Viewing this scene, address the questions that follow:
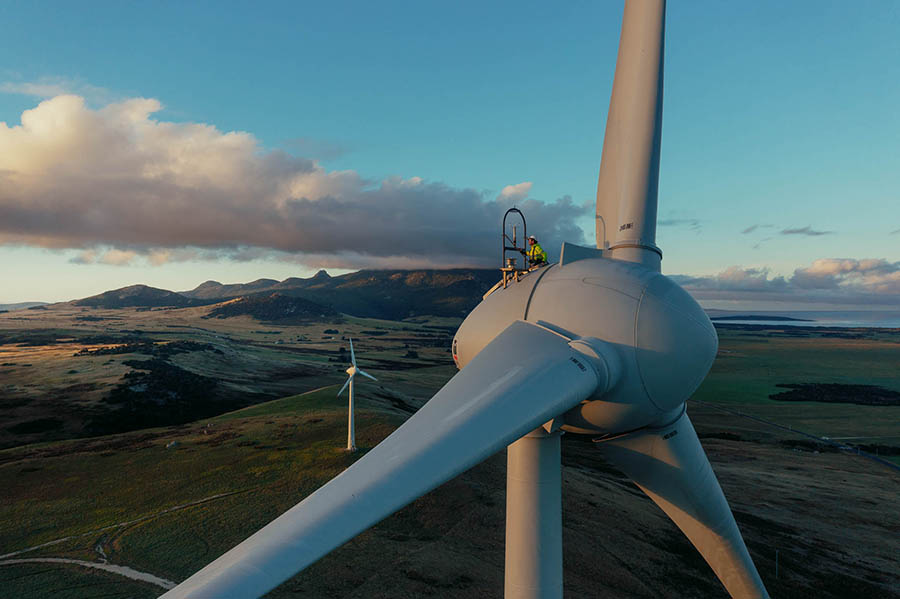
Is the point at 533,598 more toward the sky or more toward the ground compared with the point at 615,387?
more toward the ground

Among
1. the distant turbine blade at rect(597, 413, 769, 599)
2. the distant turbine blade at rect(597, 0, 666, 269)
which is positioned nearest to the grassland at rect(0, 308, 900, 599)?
the distant turbine blade at rect(597, 413, 769, 599)

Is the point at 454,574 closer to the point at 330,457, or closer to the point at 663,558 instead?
the point at 663,558

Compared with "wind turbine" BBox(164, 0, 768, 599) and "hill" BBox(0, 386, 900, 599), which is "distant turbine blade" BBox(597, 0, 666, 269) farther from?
"hill" BBox(0, 386, 900, 599)

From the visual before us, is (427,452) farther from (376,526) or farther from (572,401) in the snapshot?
(376,526)

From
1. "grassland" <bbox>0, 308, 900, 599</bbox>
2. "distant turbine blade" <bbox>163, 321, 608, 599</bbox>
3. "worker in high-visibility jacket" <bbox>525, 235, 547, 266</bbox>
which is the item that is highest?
"worker in high-visibility jacket" <bbox>525, 235, 547, 266</bbox>

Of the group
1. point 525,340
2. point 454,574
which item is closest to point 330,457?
point 454,574

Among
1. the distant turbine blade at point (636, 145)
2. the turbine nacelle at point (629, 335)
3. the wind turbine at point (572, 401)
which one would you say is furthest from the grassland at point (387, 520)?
the distant turbine blade at point (636, 145)

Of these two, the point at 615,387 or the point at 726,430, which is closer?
the point at 615,387

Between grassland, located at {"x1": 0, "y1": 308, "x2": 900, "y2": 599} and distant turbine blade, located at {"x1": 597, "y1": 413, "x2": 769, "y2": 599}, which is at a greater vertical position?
distant turbine blade, located at {"x1": 597, "y1": 413, "x2": 769, "y2": 599}

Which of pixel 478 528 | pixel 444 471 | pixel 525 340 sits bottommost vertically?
pixel 478 528
